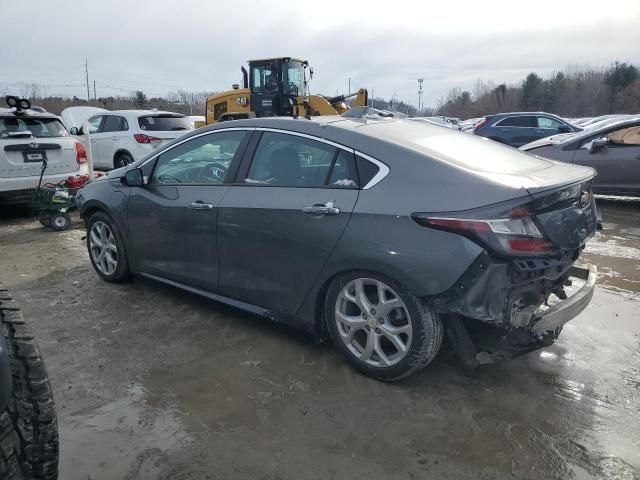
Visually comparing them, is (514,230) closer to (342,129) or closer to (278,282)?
(342,129)

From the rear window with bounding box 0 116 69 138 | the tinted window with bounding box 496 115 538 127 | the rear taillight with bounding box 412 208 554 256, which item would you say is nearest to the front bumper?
the rear taillight with bounding box 412 208 554 256

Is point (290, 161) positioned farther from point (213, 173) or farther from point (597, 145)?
point (597, 145)

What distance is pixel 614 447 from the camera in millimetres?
2525

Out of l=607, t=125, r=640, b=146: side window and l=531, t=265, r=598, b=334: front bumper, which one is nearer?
l=531, t=265, r=598, b=334: front bumper

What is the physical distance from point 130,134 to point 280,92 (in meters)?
3.85

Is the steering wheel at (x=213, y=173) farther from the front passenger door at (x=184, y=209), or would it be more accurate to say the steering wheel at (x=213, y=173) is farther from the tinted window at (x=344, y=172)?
the tinted window at (x=344, y=172)

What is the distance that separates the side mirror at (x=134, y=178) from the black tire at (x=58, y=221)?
3551mm

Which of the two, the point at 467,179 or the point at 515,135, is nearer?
the point at 467,179

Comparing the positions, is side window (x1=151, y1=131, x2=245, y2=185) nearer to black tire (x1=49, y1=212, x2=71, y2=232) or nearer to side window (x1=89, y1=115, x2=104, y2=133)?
black tire (x1=49, y1=212, x2=71, y2=232)

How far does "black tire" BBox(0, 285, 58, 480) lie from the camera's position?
167 cm

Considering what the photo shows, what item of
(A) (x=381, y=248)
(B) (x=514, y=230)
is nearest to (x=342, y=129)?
(A) (x=381, y=248)

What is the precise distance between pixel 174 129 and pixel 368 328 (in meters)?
10.1

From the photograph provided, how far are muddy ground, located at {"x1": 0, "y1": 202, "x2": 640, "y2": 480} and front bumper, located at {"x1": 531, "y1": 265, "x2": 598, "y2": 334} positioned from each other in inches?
16.9

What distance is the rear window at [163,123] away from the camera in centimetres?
1175
